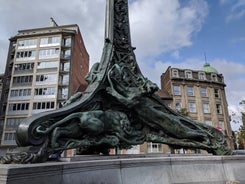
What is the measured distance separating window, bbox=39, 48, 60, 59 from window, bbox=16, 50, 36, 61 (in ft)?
4.89

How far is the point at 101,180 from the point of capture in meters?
4.87

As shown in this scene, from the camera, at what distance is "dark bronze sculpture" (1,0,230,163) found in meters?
5.72

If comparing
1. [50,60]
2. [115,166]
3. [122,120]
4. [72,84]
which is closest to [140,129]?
[122,120]

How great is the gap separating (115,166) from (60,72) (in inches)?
1254

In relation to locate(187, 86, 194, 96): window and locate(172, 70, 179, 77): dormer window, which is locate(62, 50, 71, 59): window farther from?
locate(187, 86, 194, 96): window

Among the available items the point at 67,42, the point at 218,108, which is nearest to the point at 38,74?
the point at 67,42

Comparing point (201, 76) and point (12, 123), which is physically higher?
point (201, 76)

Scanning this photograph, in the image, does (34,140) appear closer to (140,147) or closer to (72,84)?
(140,147)

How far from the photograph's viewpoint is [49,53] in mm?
36156

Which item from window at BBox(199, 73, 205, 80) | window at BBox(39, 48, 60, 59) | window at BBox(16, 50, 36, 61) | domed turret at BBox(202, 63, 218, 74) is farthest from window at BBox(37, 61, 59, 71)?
domed turret at BBox(202, 63, 218, 74)

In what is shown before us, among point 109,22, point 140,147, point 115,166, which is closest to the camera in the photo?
point 115,166

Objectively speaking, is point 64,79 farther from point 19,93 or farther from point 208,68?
point 208,68

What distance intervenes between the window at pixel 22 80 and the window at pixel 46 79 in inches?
63.4

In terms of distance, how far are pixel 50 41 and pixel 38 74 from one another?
23.3ft
